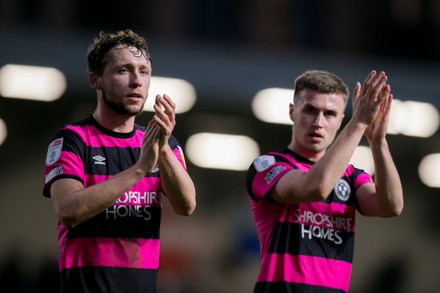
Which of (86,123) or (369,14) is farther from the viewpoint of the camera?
(369,14)

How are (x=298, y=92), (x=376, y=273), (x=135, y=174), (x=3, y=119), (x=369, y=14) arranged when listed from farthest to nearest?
(x=369, y=14)
(x=376, y=273)
(x=3, y=119)
(x=298, y=92)
(x=135, y=174)

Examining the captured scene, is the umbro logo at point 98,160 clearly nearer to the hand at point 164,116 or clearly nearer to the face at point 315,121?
the hand at point 164,116

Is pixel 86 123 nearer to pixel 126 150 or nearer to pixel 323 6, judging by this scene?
pixel 126 150

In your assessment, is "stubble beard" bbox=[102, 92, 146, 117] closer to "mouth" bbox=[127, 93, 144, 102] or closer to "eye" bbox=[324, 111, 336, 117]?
"mouth" bbox=[127, 93, 144, 102]

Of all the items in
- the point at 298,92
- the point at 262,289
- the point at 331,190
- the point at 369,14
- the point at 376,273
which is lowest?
the point at 376,273

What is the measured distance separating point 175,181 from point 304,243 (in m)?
0.96

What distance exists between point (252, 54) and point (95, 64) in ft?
36.2

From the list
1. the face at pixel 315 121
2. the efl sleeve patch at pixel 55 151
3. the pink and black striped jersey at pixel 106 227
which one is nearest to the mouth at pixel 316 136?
the face at pixel 315 121

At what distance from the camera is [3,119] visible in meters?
16.1

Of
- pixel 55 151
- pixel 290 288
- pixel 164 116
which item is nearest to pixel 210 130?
pixel 290 288

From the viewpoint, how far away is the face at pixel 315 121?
21.6ft

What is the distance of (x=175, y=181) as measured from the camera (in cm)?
593

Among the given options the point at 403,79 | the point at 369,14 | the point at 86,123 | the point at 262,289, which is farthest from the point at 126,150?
the point at 369,14

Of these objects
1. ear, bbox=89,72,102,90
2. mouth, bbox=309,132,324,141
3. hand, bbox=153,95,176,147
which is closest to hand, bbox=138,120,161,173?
hand, bbox=153,95,176,147
